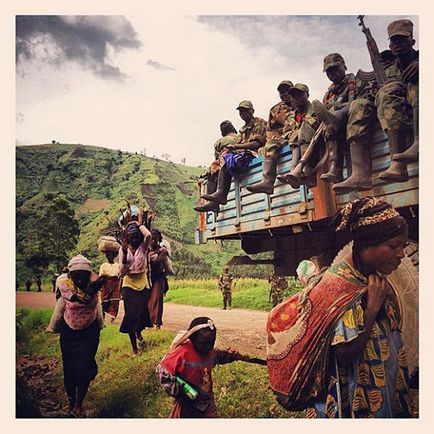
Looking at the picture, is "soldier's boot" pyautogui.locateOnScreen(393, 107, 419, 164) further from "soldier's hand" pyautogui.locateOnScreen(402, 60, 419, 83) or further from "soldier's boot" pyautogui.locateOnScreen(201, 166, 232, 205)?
"soldier's boot" pyautogui.locateOnScreen(201, 166, 232, 205)

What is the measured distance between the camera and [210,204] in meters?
7.63

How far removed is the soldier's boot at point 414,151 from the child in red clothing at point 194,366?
2631mm

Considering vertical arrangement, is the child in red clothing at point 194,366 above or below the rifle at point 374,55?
below

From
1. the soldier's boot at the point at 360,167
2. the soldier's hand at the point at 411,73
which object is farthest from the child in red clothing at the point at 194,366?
the soldier's hand at the point at 411,73

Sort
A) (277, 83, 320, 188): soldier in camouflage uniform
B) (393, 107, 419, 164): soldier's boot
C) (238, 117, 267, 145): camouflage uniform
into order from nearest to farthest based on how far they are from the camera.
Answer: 1. (393, 107, 419, 164): soldier's boot
2. (277, 83, 320, 188): soldier in camouflage uniform
3. (238, 117, 267, 145): camouflage uniform

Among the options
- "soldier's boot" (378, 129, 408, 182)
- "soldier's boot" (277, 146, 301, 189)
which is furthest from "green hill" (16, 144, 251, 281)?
"soldier's boot" (378, 129, 408, 182)

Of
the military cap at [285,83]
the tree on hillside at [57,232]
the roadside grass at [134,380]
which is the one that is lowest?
the roadside grass at [134,380]

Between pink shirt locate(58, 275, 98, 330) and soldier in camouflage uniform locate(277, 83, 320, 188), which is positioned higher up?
soldier in camouflage uniform locate(277, 83, 320, 188)

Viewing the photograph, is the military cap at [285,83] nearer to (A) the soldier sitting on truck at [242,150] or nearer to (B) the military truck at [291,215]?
A: (A) the soldier sitting on truck at [242,150]

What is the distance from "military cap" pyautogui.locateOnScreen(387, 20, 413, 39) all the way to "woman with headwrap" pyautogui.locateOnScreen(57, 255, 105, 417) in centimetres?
422

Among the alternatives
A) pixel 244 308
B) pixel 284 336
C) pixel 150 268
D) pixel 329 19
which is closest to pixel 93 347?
pixel 150 268

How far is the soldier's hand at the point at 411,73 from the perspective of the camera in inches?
254

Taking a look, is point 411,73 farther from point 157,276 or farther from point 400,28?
point 157,276

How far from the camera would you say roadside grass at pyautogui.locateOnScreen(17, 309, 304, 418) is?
7066 millimetres
